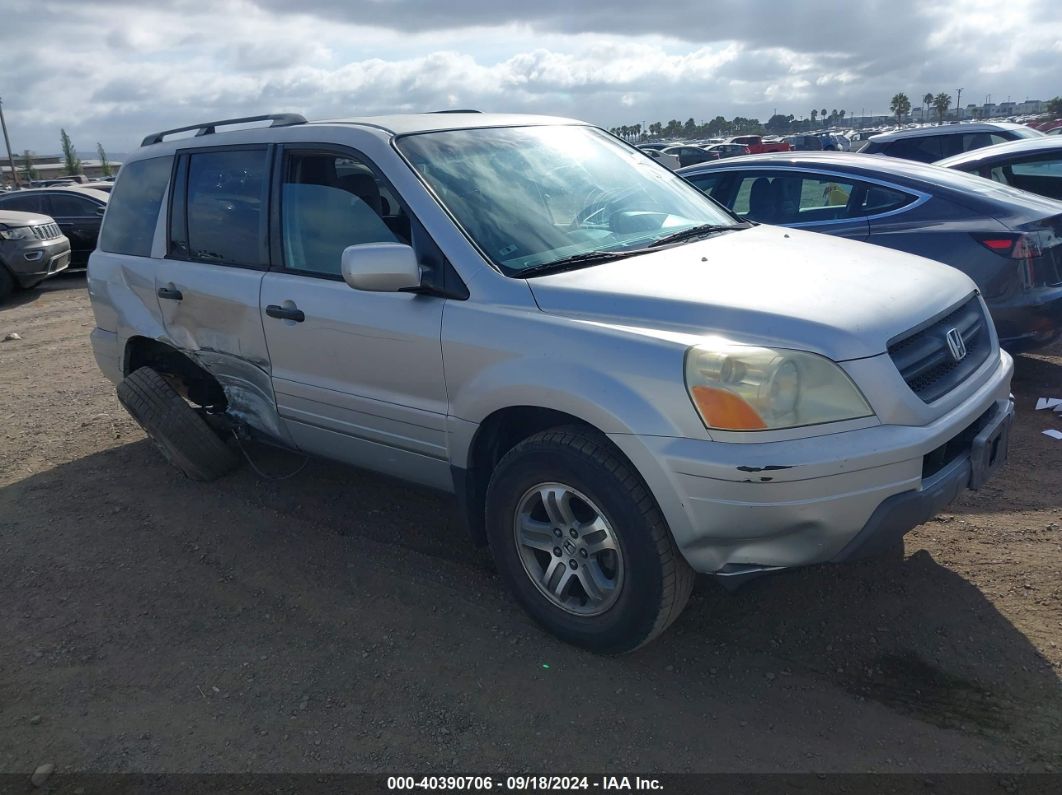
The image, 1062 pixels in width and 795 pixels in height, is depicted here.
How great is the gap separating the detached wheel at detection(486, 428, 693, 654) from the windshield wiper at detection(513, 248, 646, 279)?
636mm

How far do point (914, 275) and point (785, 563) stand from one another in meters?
1.35

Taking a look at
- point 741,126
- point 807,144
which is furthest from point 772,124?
point 807,144

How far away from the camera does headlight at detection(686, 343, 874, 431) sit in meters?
2.68

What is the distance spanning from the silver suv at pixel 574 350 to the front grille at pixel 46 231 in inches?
384

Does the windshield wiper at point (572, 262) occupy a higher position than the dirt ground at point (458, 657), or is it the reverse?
the windshield wiper at point (572, 262)

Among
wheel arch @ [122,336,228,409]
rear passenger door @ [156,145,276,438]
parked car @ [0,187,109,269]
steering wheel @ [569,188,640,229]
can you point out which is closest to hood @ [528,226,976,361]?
steering wheel @ [569,188,640,229]

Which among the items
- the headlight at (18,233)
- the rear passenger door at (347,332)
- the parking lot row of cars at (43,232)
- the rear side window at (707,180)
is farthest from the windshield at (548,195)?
the headlight at (18,233)

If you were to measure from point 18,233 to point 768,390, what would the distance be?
1317cm

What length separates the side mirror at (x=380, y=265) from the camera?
3.23m

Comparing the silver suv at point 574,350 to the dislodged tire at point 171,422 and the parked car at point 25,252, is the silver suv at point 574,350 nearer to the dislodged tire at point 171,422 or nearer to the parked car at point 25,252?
the dislodged tire at point 171,422

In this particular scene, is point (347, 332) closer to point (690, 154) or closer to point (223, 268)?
point (223, 268)

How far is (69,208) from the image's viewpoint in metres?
15.1

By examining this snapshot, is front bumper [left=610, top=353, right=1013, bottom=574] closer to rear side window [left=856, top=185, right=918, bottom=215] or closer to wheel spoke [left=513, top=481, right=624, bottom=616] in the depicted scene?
wheel spoke [left=513, top=481, right=624, bottom=616]

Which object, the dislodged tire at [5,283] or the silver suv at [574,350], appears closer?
the silver suv at [574,350]
